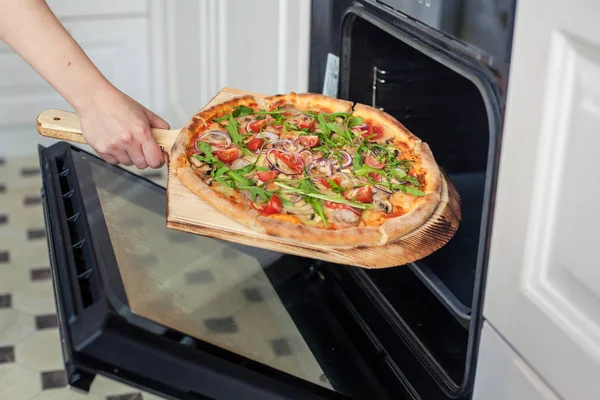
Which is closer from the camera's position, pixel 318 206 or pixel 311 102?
pixel 318 206

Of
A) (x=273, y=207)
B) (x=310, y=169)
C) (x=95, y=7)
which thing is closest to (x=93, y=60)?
(x=95, y=7)

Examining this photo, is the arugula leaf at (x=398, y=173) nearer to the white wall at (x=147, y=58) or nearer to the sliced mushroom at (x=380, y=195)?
the sliced mushroom at (x=380, y=195)

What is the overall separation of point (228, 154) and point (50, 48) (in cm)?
30

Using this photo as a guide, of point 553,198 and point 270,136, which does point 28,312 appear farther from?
point 553,198

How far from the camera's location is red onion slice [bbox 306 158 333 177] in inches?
44.9

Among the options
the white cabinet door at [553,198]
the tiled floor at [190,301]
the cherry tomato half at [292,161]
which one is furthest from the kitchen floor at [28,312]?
the white cabinet door at [553,198]

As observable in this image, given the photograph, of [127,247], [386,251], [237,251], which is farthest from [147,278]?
[386,251]

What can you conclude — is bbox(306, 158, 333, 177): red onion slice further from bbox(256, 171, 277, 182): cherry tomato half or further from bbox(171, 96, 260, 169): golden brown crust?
bbox(171, 96, 260, 169): golden brown crust

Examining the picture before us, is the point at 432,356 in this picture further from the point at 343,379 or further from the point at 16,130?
the point at 16,130

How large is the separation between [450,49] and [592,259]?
0.31 meters

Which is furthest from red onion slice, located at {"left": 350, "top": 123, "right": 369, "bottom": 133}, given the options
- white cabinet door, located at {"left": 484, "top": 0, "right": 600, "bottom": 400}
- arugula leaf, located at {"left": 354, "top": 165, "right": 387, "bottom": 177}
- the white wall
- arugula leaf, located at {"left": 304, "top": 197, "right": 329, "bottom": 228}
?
the white wall

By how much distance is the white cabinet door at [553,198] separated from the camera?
80 centimetres

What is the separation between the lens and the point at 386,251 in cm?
99

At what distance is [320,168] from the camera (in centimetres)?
115
